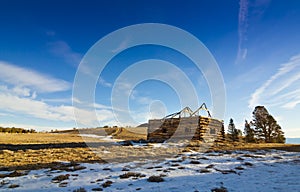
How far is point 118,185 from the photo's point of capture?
326 inches

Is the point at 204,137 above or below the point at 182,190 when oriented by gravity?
above

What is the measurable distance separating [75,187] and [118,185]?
5.11ft

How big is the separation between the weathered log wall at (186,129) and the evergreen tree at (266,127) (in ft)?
41.9

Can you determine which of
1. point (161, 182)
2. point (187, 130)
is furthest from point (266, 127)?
point (161, 182)

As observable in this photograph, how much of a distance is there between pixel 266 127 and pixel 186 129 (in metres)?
19.9

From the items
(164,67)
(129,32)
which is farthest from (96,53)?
(164,67)

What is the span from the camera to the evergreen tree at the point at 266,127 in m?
39.2

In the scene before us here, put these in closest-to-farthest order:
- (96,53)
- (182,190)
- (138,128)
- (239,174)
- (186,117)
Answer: (182,190) → (239,174) → (96,53) → (186,117) → (138,128)

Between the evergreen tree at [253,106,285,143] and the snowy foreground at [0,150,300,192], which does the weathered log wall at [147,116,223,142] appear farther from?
the snowy foreground at [0,150,300,192]

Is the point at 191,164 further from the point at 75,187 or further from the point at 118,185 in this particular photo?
the point at 75,187

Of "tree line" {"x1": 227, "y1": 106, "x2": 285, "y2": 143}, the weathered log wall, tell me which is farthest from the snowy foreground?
"tree line" {"x1": 227, "y1": 106, "x2": 285, "y2": 143}

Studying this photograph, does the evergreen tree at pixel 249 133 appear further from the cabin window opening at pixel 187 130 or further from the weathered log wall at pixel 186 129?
the cabin window opening at pixel 187 130

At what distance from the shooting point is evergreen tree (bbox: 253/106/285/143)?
129 ft

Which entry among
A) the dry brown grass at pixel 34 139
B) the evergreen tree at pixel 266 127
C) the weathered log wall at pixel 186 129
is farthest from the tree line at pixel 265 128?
the dry brown grass at pixel 34 139
